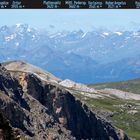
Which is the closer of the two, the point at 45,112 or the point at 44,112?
the point at 44,112

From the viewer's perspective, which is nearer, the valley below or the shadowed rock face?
the valley below

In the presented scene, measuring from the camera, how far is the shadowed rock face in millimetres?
110588

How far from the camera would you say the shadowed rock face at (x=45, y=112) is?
363ft

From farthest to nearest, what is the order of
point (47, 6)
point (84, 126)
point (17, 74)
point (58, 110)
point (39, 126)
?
point (84, 126)
point (58, 110)
point (17, 74)
point (39, 126)
point (47, 6)

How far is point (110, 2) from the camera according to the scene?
2092 centimetres

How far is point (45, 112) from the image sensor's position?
133m

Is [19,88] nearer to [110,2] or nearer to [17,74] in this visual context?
[17,74]

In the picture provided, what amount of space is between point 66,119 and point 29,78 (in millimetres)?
16546

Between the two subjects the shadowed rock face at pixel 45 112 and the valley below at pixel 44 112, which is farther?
the shadowed rock face at pixel 45 112

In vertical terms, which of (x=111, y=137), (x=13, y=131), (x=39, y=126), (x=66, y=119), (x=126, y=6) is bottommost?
(x=111, y=137)

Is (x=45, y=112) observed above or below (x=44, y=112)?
below

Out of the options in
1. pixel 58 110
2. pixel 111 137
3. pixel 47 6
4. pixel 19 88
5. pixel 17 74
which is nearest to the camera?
pixel 47 6

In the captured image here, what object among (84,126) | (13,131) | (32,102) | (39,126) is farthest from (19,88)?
(13,131)

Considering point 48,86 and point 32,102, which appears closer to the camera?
point 32,102
